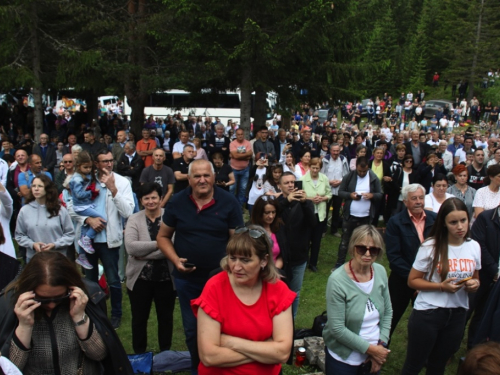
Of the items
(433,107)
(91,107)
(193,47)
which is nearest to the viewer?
(193,47)

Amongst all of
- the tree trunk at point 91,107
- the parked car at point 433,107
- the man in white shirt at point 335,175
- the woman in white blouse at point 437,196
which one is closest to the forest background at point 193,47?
the man in white shirt at point 335,175

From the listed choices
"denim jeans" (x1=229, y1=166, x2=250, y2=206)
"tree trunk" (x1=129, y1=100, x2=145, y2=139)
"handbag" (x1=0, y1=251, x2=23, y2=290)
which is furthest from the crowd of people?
"tree trunk" (x1=129, y1=100, x2=145, y2=139)

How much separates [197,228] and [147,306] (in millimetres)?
1253

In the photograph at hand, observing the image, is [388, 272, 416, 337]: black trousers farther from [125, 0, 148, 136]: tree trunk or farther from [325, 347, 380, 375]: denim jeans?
[125, 0, 148, 136]: tree trunk

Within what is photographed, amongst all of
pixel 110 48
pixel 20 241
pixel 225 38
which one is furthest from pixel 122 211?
pixel 110 48

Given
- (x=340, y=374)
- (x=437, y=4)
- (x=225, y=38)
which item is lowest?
(x=340, y=374)

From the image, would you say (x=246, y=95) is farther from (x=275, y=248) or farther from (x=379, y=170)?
(x=275, y=248)

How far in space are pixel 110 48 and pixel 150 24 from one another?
1993 millimetres

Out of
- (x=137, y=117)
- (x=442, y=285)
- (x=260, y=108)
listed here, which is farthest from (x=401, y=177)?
(x=137, y=117)

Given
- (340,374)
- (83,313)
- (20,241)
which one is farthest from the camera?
(20,241)

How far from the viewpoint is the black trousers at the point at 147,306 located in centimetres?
445

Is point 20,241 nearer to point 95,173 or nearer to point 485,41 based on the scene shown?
point 95,173

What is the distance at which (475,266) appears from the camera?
379 centimetres

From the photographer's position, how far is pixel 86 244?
5195 millimetres
